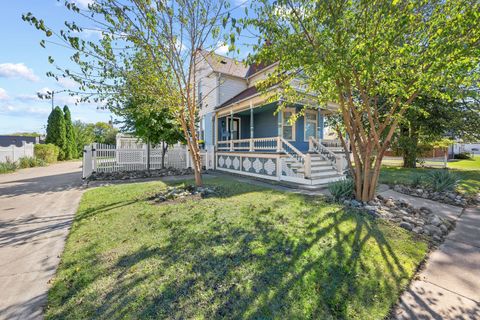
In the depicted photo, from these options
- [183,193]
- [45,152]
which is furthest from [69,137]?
[183,193]

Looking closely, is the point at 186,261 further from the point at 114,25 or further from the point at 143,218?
the point at 114,25

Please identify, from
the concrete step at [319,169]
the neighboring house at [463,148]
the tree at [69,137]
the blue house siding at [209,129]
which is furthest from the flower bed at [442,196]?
the tree at [69,137]

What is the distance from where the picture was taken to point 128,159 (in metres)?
12.9

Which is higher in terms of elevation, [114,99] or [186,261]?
[114,99]

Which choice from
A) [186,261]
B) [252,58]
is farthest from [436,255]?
[252,58]

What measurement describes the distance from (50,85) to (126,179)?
572 centimetres

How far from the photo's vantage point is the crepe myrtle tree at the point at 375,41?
3.70 metres

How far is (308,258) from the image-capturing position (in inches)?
119

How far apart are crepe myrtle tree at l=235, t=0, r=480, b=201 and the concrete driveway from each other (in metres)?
5.27

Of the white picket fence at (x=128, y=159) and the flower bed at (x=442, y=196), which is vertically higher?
the white picket fence at (x=128, y=159)

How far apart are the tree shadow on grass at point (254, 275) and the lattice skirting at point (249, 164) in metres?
6.01

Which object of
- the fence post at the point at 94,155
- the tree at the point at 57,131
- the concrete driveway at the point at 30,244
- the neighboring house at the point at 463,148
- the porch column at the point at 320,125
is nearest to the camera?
the concrete driveway at the point at 30,244

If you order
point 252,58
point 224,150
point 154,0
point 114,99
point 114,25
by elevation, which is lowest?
point 224,150

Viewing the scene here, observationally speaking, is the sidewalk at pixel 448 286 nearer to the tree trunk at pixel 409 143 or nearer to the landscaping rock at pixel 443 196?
the landscaping rock at pixel 443 196
